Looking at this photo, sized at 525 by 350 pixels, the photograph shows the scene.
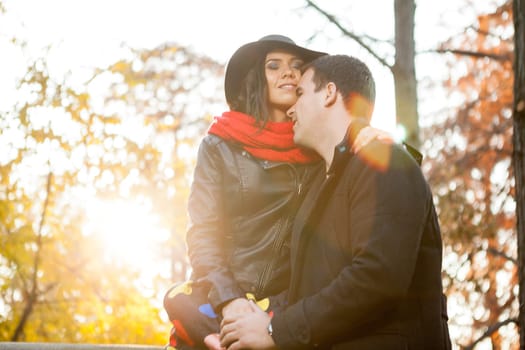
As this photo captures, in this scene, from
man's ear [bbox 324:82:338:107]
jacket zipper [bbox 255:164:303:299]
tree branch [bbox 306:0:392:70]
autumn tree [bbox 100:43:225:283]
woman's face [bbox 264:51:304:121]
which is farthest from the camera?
autumn tree [bbox 100:43:225:283]

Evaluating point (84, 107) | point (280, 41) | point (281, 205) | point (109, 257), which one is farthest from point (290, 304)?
point (109, 257)

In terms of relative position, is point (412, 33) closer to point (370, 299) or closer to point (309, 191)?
point (309, 191)

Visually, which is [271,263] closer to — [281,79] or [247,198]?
[247,198]

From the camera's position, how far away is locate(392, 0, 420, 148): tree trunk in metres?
4.39

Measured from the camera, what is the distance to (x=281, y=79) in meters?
3.03

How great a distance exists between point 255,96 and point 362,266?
4.31 feet

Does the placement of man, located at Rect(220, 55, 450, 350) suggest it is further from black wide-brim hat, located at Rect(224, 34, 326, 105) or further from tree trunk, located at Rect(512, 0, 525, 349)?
tree trunk, located at Rect(512, 0, 525, 349)

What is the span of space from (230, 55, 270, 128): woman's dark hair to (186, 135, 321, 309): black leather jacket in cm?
22

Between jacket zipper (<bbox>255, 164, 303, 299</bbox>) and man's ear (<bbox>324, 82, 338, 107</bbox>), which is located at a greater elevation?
man's ear (<bbox>324, 82, 338, 107</bbox>)

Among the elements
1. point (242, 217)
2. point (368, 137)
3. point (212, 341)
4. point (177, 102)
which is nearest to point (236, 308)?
point (212, 341)

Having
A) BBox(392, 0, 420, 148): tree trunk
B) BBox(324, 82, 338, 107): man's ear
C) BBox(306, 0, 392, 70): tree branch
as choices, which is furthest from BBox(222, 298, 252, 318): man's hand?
BBox(306, 0, 392, 70): tree branch

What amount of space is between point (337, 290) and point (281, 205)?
73cm

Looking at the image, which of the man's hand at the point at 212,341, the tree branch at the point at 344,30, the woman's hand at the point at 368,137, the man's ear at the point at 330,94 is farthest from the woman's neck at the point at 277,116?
the tree branch at the point at 344,30

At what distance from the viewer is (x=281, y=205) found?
2.73 meters
